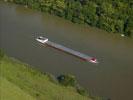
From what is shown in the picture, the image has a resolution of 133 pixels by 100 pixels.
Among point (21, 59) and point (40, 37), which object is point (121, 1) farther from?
point (21, 59)

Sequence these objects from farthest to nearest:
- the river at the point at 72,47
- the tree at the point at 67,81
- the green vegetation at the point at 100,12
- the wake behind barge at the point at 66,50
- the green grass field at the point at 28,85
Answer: the green vegetation at the point at 100,12 → the wake behind barge at the point at 66,50 → the river at the point at 72,47 → the tree at the point at 67,81 → the green grass field at the point at 28,85

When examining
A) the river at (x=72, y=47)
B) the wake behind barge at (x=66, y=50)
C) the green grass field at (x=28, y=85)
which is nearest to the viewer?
the green grass field at (x=28, y=85)

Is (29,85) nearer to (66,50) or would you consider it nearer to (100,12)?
(66,50)

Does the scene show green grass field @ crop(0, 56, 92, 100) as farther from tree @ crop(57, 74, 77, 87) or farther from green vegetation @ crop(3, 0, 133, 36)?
green vegetation @ crop(3, 0, 133, 36)

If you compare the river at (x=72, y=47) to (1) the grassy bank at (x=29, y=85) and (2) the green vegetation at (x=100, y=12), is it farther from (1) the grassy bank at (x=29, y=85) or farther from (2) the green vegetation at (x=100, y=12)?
(1) the grassy bank at (x=29, y=85)

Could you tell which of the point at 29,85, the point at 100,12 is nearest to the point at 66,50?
Answer: the point at 100,12

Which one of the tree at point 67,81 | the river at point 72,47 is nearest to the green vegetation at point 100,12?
the river at point 72,47

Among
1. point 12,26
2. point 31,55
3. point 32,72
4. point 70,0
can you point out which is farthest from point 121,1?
point 32,72
